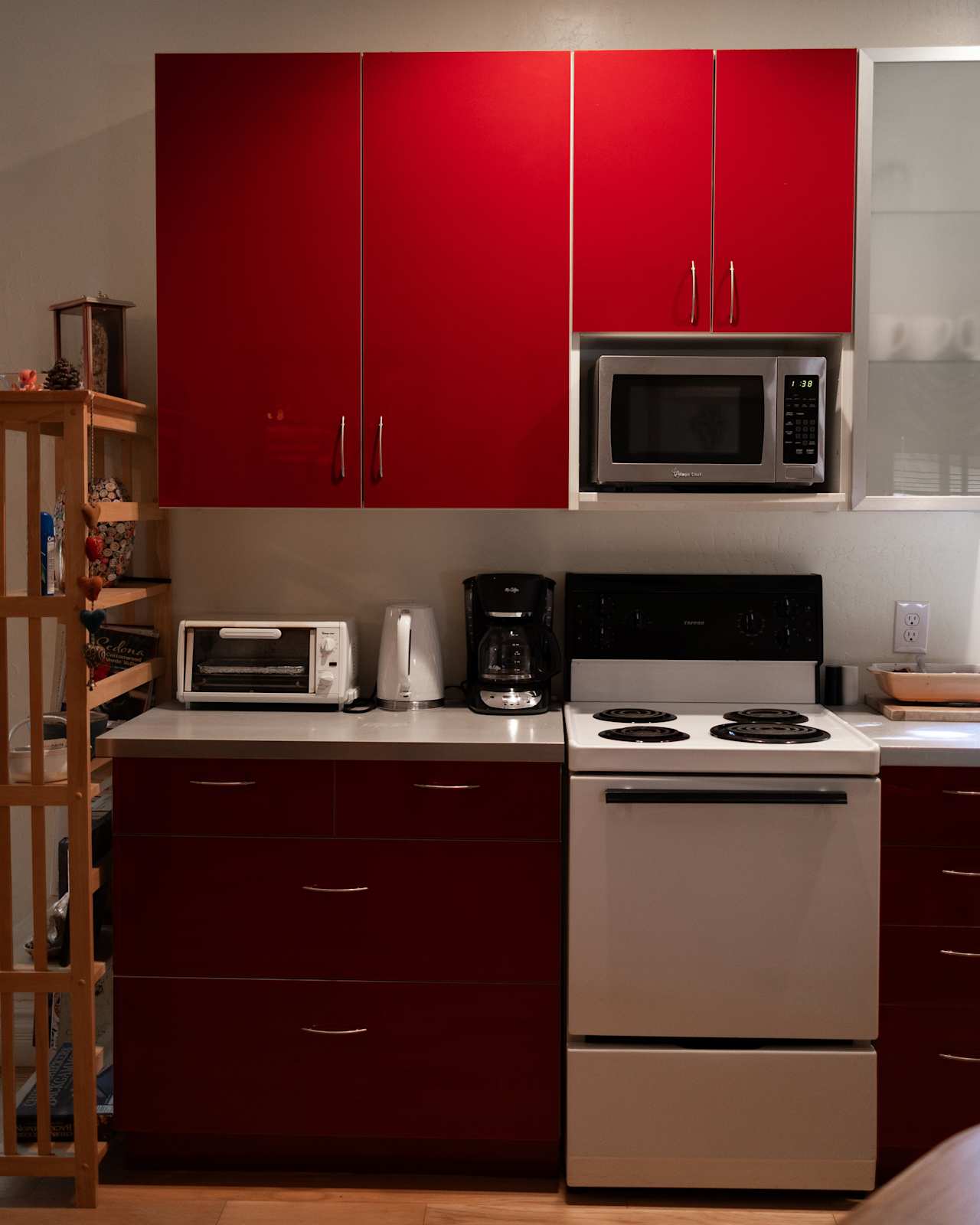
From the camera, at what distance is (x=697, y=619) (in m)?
2.80

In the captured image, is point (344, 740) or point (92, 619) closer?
point (92, 619)

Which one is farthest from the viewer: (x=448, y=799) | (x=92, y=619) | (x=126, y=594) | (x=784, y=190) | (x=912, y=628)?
(x=912, y=628)

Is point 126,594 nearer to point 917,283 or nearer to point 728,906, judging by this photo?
point 728,906

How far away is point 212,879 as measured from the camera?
2.39 m

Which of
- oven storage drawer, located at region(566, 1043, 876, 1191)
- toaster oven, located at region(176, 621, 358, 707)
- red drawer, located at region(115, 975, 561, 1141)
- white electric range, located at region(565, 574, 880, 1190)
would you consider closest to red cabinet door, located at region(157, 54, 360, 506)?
toaster oven, located at region(176, 621, 358, 707)

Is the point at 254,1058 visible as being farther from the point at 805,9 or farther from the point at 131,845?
the point at 805,9

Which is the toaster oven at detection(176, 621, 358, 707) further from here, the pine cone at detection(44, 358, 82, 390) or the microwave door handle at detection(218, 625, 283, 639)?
the pine cone at detection(44, 358, 82, 390)

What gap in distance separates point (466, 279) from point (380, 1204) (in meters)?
1.95

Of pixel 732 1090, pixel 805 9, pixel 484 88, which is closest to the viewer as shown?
pixel 732 1090

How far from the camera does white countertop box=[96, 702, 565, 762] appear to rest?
2355mm

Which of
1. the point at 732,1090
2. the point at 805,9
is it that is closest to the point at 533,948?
the point at 732,1090

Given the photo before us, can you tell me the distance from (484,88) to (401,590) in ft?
3.86

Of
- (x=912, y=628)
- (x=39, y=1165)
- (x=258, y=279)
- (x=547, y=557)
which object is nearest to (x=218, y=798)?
(x=39, y=1165)

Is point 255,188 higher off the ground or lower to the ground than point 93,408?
higher
